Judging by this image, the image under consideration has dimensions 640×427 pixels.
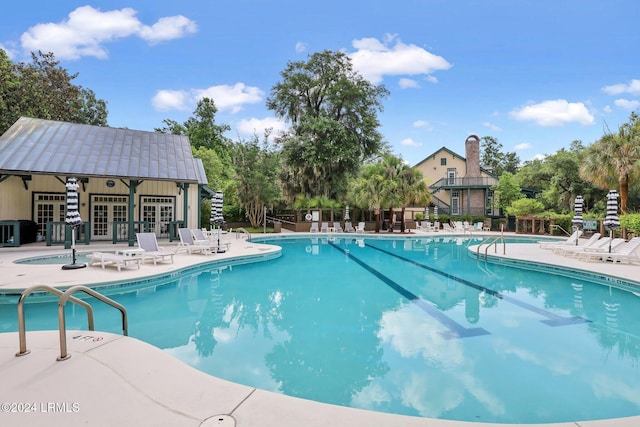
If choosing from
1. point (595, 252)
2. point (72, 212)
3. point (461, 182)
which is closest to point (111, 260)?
point (72, 212)

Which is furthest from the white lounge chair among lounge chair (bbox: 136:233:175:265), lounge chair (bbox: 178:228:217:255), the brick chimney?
the brick chimney

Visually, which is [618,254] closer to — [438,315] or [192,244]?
[438,315]

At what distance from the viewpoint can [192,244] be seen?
13.3 metres

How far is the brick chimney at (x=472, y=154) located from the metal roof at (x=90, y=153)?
1095 inches

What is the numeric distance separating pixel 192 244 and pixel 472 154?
30516 millimetres

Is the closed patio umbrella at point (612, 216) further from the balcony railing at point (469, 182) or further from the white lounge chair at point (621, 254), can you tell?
the balcony railing at point (469, 182)

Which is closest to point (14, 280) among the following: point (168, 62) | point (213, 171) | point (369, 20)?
point (168, 62)

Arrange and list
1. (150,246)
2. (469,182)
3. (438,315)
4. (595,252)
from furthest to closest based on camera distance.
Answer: (469,182) → (595,252) → (150,246) → (438,315)

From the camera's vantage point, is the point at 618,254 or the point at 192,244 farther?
the point at 192,244

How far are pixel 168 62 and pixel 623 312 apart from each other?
1003 inches

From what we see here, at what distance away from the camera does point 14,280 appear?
7.54 metres

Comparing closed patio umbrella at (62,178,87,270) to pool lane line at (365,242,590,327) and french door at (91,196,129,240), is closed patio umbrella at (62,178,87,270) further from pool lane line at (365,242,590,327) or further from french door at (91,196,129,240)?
pool lane line at (365,242,590,327)

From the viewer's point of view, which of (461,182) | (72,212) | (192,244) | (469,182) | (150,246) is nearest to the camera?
(72,212)

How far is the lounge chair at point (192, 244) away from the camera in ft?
41.6
